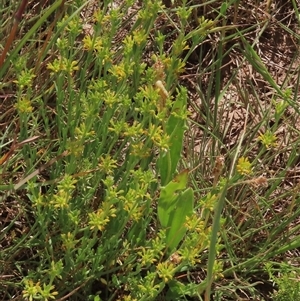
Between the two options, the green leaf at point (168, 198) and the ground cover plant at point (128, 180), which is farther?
the green leaf at point (168, 198)

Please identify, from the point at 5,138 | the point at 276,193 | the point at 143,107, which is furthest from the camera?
the point at 276,193

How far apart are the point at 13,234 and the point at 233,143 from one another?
0.83 meters

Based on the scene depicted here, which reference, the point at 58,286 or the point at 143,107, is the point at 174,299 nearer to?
the point at 58,286

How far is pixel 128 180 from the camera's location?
1.56 m

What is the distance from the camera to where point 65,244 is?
1.34 m

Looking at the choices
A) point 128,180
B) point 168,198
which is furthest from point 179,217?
point 128,180

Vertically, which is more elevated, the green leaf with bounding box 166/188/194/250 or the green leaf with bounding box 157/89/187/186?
the green leaf with bounding box 157/89/187/186

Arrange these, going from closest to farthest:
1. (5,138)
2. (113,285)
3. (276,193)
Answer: (113,285)
(5,138)
(276,193)

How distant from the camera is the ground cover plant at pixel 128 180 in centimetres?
135

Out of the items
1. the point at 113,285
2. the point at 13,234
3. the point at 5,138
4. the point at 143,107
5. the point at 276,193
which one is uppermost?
the point at 143,107

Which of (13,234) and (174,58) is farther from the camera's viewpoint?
(13,234)

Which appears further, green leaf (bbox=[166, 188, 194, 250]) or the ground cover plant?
green leaf (bbox=[166, 188, 194, 250])

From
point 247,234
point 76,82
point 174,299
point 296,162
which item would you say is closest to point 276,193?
point 296,162

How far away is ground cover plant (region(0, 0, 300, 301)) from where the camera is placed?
1349 millimetres
